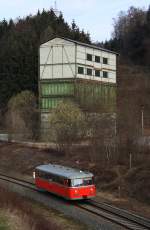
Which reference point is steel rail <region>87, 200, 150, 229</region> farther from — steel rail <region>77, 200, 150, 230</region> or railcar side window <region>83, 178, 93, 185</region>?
railcar side window <region>83, 178, 93, 185</region>

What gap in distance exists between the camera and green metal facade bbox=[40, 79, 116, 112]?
224 feet

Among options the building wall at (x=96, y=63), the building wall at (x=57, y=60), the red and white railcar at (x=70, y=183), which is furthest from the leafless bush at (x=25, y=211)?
the building wall at (x=96, y=63)

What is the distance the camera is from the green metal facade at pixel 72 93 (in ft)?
224

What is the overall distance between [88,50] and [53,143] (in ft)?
54.8

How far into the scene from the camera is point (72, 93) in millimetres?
68875

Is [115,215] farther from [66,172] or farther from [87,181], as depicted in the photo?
[66,172]

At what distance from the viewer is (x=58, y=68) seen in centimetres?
7000

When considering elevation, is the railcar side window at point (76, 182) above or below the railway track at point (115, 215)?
above

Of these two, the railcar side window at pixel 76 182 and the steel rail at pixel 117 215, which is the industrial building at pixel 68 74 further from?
the steel rail at pixel 117 215

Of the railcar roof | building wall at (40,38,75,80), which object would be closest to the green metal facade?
building wall at (40,38,75,80)

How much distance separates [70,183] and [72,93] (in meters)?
34.1

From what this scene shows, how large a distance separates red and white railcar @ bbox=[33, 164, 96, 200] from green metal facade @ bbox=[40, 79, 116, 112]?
28.7 metres

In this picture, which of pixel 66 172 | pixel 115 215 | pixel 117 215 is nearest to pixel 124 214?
pixel 117 215

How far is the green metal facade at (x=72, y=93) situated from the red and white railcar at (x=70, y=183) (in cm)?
2874
